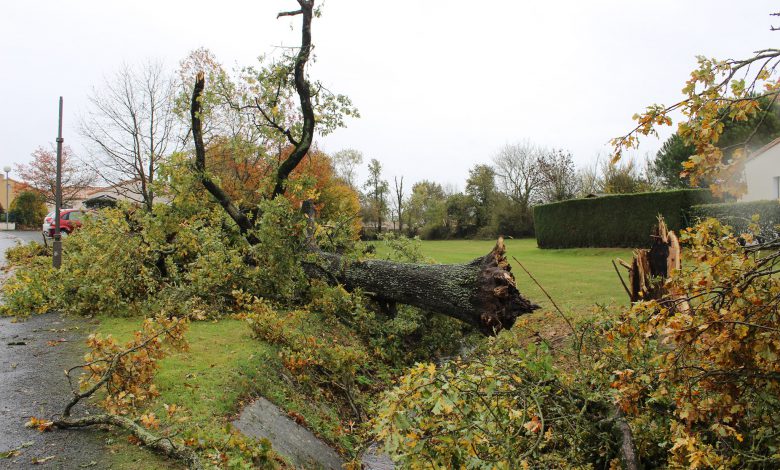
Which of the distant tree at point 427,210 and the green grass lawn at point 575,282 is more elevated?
the distant tree at point 427,210

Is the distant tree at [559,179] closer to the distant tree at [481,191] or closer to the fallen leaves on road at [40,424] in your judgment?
the distant tree at [481,191]

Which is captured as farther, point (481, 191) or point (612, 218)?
point (481, 191)

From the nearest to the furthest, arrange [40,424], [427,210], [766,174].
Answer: [40,424] → [766,174] → [427,210]

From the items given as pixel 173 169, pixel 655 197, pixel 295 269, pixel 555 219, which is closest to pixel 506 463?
pixel 295 269

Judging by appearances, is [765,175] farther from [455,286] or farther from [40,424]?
[40,424]

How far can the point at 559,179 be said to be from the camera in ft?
114

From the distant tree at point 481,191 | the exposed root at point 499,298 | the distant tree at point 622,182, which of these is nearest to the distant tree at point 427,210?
the distant tree at point 481,191

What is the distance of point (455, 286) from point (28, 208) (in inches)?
1920

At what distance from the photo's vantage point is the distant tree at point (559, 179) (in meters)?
34.7

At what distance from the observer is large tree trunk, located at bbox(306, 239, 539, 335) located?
6242 mm

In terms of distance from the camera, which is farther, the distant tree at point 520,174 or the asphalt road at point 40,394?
the distant tree at point 520,174

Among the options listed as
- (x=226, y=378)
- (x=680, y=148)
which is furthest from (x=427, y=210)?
(x=226, y=378)

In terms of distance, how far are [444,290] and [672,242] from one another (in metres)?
3.22

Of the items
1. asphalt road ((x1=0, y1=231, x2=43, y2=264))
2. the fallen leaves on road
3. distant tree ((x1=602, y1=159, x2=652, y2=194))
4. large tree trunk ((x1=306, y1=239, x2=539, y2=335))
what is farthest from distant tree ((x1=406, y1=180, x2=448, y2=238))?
the fallen leaves on road
